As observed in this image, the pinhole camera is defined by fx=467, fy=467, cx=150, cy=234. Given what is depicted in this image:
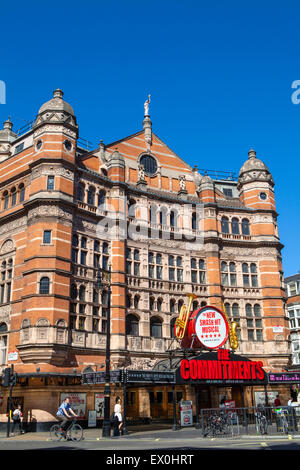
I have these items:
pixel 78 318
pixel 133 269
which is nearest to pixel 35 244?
pixel 78 318

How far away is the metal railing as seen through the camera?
22.8m

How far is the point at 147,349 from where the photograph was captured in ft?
127

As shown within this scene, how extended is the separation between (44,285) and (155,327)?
38.5 ft

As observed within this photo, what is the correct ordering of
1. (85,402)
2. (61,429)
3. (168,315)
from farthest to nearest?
(168,315), (85,402), (61,429)

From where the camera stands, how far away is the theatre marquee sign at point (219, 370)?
29781mm

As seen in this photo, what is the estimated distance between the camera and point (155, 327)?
40.9m

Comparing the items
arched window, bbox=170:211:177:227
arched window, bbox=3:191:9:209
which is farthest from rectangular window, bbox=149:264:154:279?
arched window, bbox=3:191:9:209

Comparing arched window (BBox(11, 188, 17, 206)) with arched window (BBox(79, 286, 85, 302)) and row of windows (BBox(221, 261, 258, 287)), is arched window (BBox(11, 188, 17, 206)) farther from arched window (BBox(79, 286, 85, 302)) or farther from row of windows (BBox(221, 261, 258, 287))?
row of windows (BBox(221, 261, 258, 287))

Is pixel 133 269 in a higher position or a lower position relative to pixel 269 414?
higher

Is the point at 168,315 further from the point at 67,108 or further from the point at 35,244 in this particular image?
the point at 67,108

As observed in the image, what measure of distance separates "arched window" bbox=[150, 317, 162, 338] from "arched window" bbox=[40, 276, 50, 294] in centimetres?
1098

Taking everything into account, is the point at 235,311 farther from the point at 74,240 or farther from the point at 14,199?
Answer: the point at 14,199
